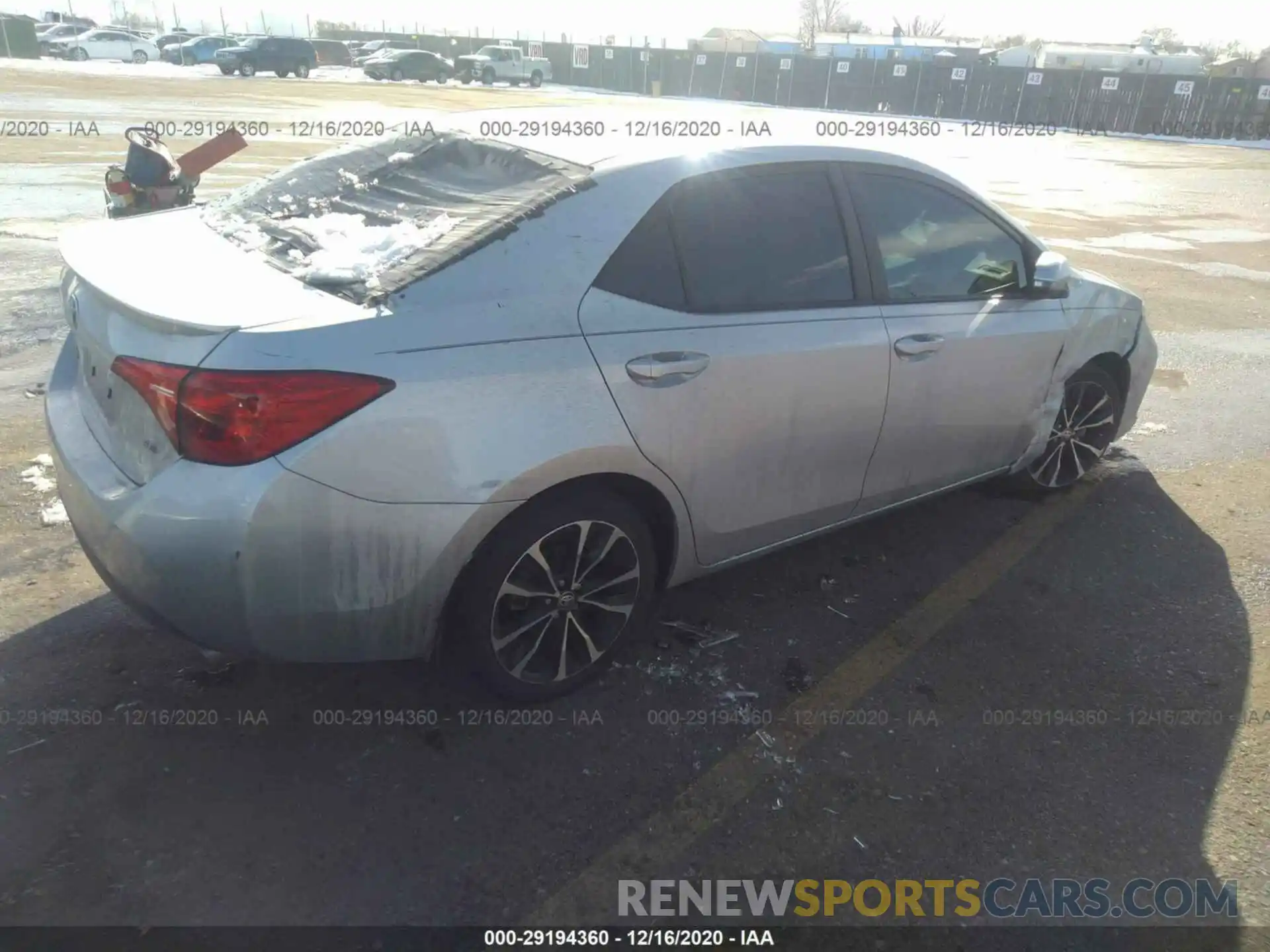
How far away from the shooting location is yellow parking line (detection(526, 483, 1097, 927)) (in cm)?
230

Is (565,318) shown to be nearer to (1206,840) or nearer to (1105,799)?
(1105,799)

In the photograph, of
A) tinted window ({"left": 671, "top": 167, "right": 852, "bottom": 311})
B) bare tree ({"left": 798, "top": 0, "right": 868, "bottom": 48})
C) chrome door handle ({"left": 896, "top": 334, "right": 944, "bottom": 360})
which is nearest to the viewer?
tinted window ({"left": 671, "top": 167, "right": 852, "bottom": 311})

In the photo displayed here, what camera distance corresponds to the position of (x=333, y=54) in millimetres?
50375

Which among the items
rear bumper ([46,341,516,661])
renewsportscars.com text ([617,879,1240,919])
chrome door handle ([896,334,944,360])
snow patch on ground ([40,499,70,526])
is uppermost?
chrome door handle ([896,334,944,360])

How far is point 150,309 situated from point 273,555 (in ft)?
2.42

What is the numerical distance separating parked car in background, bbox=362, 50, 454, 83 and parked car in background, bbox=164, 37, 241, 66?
7.71 metres

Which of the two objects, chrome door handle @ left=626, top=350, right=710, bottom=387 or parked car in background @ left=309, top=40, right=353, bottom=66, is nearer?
chrome door handle @ left=626, top=350, right=710, bottom=387

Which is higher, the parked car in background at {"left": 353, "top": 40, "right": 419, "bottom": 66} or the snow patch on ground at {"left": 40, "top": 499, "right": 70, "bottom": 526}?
the parked car in background at {"left": 353, "top": 40, "right": 419, "bottom": 66}

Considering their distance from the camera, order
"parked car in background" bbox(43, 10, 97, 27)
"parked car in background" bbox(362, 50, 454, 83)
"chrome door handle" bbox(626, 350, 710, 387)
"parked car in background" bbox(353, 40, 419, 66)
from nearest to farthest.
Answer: "chrome door handle" bbox(626, 350, 710, 387) → "parked car in background" bbox(362, 50, 454, 83) → "parked car in background" bbox(353, 40, 419, 66) → "parked car in background" bbox(43, 10, 97, 27)

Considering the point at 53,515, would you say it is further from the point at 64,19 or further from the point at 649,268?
the point at 64,19

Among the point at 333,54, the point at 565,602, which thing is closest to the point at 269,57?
the point at 333,54

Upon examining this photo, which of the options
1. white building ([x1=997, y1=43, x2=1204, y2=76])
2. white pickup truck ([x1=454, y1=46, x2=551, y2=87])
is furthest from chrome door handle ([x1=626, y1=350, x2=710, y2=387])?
white building ([x1=997, y1=43, x2=1204, y2=76])

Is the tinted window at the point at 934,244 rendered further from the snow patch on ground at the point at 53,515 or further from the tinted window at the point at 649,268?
the snow patch on ground at the point at 53,515

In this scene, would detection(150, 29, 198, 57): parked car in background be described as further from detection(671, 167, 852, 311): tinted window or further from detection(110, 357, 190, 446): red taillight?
detection(110, 357, 190, 446): red taillight
